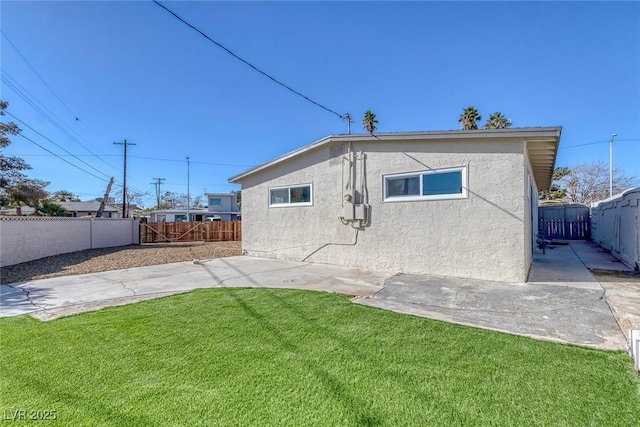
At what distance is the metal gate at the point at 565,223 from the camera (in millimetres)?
16469

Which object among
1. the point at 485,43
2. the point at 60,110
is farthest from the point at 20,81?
the point at 485,43

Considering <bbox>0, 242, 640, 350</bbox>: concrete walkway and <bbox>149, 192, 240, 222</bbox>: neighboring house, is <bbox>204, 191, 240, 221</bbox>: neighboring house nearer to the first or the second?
<bbox>149, 192, 240, 222</bbox>: neighboring house

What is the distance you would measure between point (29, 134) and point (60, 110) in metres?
2.24

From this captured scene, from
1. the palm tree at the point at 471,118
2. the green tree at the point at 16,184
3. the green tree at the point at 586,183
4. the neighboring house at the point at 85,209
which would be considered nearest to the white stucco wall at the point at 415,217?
the palm tree at the point at 471,118

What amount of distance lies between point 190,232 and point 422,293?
19.1 metres

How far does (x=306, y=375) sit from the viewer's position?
2631mm

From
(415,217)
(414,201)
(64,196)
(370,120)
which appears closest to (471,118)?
(370,120)

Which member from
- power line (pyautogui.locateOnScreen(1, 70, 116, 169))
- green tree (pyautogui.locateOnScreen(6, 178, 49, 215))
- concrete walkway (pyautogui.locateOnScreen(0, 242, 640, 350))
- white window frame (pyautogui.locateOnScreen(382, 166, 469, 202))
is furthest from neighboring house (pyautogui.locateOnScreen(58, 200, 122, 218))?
white window frame (pyautogui.locateOnScreen(382, 166, 469, 202))

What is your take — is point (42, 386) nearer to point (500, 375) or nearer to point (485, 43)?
point (500, 375)

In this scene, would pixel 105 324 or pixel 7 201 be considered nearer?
pixel 105 324

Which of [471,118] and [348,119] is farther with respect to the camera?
[471,118]

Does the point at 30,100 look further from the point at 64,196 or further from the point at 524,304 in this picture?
the point at 64,196

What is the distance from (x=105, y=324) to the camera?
4074 mm

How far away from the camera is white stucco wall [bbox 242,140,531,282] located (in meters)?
6.25
